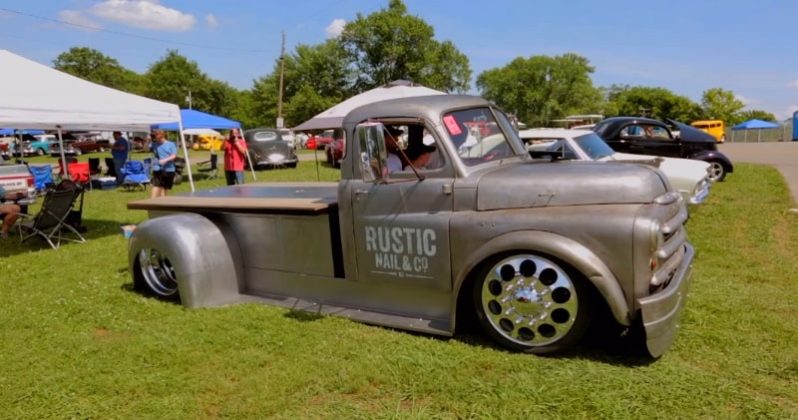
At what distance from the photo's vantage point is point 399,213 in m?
4.31

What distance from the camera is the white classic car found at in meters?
8.71

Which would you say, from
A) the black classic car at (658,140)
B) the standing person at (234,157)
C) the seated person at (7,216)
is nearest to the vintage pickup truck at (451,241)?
the seated person at (7,216)

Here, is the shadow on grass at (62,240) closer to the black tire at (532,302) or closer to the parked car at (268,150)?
the black tire at (532,302)

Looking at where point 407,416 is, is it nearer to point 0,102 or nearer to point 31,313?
point 31,313

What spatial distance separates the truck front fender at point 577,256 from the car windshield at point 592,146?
5937mm

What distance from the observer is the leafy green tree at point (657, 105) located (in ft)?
276

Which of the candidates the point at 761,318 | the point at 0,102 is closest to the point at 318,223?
the point at 761,318

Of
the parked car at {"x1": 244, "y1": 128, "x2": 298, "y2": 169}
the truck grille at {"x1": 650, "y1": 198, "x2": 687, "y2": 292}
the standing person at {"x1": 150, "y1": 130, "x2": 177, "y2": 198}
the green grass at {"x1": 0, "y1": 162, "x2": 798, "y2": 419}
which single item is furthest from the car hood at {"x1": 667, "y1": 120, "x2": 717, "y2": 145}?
the parked car at {"x1": 244, "y1": 128, "x2": 298, "y2": 169}

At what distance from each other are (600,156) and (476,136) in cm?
557

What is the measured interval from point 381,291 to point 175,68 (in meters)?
93.3

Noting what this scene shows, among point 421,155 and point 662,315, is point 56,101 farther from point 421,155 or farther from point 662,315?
point 662,315

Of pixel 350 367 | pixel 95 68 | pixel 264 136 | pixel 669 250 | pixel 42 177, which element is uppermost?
pixel 95 68

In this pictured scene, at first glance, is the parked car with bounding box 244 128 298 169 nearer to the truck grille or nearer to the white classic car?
the white classic car

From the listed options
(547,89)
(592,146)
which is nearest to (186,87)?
(547,89)
